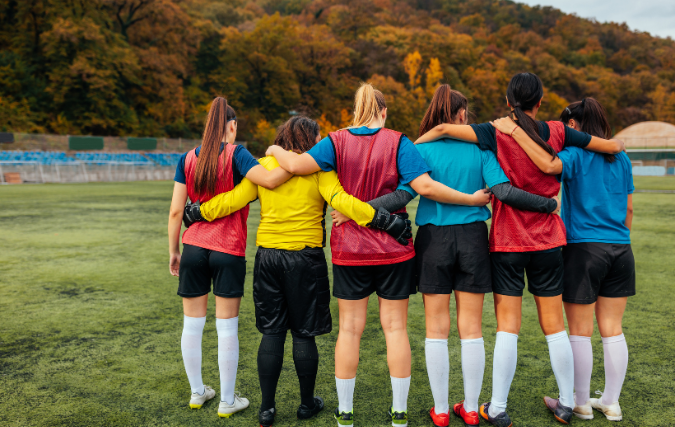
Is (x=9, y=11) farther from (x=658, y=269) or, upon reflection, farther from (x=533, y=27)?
(x=533, y=27)

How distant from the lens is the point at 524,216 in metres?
2.64

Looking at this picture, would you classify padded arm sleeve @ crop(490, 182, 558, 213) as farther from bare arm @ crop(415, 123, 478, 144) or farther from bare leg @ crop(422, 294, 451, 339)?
bare leg @ crop(422, 294, 451, 339)

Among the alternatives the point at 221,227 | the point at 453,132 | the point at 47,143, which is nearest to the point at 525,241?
the point at 453,132

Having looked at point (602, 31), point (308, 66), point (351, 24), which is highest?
point (602, 31)

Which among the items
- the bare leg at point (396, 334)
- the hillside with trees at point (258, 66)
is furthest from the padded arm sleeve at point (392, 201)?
the hillside with trees at point (258, 66)

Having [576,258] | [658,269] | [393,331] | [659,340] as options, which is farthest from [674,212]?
[393,331]

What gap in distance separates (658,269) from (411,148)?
5.90 metres

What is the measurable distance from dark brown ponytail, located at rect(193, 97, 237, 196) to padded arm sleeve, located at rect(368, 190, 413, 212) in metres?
0.97

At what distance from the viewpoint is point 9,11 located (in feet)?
125

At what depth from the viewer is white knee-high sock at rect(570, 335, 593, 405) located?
9.19ft

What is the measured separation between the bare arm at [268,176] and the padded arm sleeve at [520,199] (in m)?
1.16

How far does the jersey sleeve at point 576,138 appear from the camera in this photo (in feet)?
8.73

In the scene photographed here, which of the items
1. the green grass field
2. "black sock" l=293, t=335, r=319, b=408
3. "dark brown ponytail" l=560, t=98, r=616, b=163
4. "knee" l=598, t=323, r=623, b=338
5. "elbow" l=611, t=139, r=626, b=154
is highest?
"dark brown ponytail" l=560, t=98, r=616, b=163

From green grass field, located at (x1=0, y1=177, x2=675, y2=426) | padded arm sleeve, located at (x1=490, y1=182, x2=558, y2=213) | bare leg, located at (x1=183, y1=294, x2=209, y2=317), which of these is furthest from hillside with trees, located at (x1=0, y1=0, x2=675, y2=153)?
bare leg, located at (x1=183, y1=294, x2=209, y2=317)
